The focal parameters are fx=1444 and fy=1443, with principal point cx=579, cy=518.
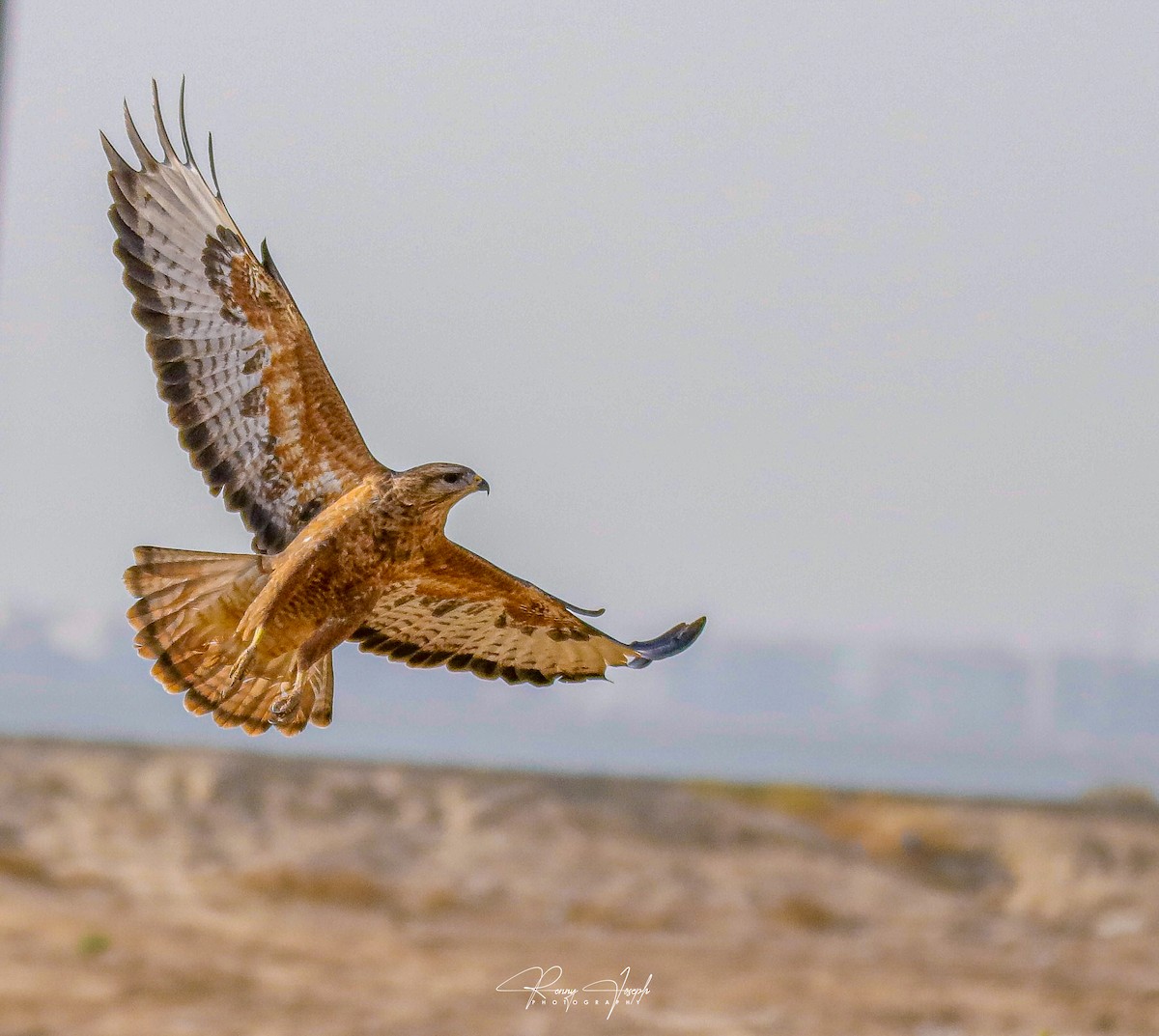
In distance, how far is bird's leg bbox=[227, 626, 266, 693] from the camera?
772 mm

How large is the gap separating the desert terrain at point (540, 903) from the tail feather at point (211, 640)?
692 cm

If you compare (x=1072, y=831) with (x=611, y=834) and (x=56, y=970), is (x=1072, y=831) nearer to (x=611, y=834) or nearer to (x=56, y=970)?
(x=611, y=834)

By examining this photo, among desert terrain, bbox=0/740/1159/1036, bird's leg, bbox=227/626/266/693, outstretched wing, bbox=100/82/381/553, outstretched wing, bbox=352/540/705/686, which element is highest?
outstretched wing, bbox=100/82/381/553

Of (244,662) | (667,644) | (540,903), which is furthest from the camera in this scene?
(540,903)

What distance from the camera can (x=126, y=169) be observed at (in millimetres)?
897

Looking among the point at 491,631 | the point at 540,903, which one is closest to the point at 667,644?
the point at 491,631

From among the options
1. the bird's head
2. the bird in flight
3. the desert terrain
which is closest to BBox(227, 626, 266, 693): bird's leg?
the bird in flight

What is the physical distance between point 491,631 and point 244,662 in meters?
0.22

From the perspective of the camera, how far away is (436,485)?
2.60 feet

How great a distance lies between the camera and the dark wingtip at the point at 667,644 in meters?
0.87

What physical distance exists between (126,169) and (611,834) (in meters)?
7.76

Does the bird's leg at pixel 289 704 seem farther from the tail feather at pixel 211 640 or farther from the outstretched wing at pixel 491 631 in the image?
the outstretched wing at pixel 491 631

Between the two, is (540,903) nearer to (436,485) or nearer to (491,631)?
(491,631)

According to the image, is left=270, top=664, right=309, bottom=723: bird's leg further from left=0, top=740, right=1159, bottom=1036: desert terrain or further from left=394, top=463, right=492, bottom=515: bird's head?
left=0, top=740, right=1159, bottom=1036: desert terrain
